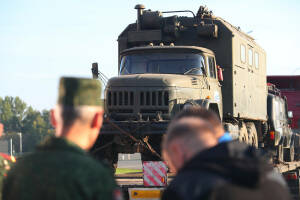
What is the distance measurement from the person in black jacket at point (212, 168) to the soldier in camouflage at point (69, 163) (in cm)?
36

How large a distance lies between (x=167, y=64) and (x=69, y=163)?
10.6 meters

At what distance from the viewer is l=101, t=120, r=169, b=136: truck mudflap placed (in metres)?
11.7

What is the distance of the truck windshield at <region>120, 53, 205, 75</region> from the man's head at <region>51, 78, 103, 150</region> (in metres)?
10.2

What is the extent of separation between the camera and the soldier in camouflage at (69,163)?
9.47 ft

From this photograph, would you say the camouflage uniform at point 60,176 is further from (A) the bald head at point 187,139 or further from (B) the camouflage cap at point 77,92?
(A) the bald head at point 187,139

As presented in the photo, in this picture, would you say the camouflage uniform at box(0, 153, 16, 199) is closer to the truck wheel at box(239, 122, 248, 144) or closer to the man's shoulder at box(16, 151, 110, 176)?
the man's shoulder at box(16, 151, 110, 176)

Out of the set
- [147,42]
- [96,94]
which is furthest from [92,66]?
[96,94]

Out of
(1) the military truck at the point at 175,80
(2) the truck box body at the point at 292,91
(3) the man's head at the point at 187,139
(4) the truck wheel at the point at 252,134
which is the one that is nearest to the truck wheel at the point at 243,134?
(1) the military truck at the point at 175,80

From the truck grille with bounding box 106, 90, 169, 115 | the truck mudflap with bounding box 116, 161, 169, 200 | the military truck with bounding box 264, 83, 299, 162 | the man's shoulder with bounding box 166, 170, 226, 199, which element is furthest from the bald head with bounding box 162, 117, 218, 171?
the military truck with bounding box 264, 83, 299, 162

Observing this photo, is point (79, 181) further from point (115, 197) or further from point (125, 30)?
point (125, 30)

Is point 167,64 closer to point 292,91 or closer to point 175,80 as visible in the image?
point 175,80

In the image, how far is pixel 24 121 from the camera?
6225 inches

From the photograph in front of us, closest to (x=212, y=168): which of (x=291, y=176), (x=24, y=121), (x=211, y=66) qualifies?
(x=211, y=66)

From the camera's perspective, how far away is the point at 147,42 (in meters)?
15.1
